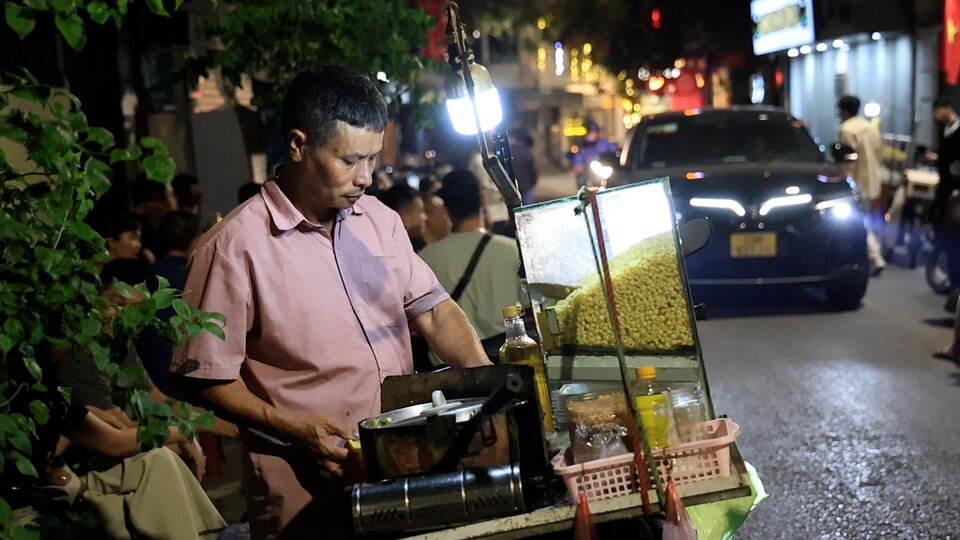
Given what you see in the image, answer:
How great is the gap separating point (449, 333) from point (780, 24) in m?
23.9

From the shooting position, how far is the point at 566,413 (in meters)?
3.13

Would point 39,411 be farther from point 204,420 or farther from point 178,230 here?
point 178,230

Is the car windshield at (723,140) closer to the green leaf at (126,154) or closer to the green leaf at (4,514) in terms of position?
the green leaf at (126,154)

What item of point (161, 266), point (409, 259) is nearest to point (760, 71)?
point (161, 266)

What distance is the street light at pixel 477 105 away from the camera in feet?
11.7

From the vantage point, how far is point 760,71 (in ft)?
105

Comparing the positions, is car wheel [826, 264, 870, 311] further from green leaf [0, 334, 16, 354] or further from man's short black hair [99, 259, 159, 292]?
green leaf [0, 334, 16, 354]

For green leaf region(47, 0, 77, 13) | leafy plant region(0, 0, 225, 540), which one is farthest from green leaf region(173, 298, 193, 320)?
green leaf region(47, 0, 77, 13)

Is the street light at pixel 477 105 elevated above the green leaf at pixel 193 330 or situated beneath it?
elevated above

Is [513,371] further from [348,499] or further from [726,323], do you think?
[726,323]

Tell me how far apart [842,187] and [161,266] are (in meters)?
6.84

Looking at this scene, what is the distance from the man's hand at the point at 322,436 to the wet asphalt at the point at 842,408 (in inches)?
132

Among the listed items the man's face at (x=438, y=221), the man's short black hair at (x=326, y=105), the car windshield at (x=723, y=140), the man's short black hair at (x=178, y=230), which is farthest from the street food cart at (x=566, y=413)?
the car windshield at (x=723, y=140)

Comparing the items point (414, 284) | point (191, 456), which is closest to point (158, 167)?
point (414, 284)
